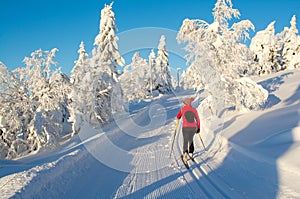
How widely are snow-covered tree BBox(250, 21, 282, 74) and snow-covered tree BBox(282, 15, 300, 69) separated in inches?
43.5

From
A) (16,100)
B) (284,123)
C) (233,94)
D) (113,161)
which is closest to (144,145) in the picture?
(113,161)

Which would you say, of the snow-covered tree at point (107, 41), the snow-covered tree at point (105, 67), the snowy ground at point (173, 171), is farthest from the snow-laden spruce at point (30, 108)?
the snowy ground at point (173, 171)

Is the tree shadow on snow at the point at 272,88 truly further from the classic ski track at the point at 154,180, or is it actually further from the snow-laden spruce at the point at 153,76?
the snow-laden spruce at the point at 153,76

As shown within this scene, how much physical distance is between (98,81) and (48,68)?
3908mm

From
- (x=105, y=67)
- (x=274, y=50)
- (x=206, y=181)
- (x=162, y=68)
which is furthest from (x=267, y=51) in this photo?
(x=206, y=181)

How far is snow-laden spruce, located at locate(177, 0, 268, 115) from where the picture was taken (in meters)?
13.9

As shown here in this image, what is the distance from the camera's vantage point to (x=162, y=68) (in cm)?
5247

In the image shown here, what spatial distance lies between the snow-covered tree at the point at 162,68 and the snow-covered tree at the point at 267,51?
18467 millimetres

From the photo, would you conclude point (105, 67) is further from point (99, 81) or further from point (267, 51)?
point (267, 51)

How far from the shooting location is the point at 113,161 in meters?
7.57

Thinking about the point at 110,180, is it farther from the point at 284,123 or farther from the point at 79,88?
the point at 79,88

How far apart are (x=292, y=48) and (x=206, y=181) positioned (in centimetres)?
4270

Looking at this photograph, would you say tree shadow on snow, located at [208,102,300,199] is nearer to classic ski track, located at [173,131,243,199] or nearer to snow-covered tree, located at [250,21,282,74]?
classic ski track, located at [173,131,243,199]

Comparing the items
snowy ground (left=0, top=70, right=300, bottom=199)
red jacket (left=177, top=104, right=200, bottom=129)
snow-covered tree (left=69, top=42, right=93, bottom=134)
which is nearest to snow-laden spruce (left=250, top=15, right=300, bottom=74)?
snow-covered tree (left=69, top=42, right=93, bottom=134)
